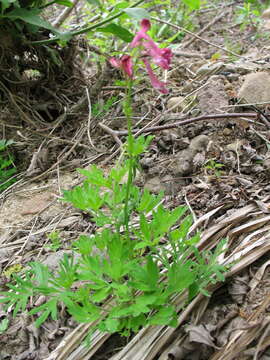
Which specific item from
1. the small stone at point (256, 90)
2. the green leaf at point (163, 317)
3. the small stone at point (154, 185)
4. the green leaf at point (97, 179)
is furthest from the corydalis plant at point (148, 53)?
the small stone at point (256, 90)

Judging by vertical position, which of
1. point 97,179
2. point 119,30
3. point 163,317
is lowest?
point 163,317

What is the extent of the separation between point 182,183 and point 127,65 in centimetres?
90

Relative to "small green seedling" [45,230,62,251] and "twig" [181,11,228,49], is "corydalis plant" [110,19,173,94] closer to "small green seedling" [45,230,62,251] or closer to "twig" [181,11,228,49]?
"small green seedling" [45,230,62,251]

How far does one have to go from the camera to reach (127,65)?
0.94 meters

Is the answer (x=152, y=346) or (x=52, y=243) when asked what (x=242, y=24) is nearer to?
(x=52, y=243)

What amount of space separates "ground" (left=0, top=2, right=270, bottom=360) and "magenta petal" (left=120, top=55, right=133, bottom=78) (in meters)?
0.65

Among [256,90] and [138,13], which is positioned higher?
[138,13]

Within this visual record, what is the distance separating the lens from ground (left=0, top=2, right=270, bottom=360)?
112 centimetres

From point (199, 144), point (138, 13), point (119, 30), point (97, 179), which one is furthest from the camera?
point (119, 30)

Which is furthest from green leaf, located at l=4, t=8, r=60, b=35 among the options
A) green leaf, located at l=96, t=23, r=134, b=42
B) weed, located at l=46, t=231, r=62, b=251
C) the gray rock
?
weed, located at l=46, t=231, r=62, b=251

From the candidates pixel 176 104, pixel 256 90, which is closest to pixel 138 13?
pixel 176 104

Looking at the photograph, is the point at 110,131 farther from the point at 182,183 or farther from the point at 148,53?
the point at 148,53

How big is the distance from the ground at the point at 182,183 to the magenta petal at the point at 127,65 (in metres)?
0.65

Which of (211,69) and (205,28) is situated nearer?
(211,69)
